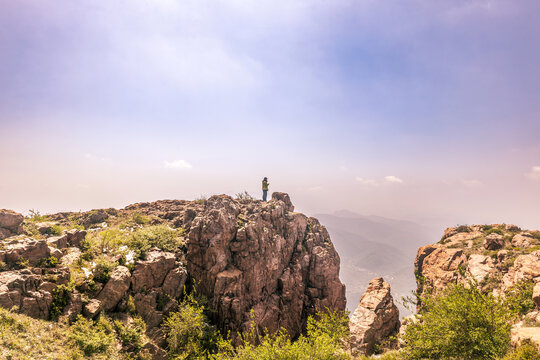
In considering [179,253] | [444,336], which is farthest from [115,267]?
[444,336]

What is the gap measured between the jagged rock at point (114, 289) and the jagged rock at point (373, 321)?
26.6m

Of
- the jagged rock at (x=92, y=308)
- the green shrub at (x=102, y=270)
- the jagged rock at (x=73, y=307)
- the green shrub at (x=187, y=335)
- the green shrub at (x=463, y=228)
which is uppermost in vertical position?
the green shrub at (x=463, y=228)

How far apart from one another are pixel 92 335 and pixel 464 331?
3123 centimetres

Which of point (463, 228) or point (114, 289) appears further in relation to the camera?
point (463, 228)

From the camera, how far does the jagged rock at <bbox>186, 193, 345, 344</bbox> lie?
113ft

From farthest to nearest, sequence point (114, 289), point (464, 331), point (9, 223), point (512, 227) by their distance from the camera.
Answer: point (512, 227)
point (9, 223)
point (114, 289)
point (464, 331)

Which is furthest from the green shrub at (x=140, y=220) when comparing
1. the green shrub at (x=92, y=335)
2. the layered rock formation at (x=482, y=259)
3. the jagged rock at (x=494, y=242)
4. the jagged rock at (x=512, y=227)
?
the jagged rock at (x=512, y=227)

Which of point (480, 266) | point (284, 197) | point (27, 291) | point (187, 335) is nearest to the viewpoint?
point (27, 291)

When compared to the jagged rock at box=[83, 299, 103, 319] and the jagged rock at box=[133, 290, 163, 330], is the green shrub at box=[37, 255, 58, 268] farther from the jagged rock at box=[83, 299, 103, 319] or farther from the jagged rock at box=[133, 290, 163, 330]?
the jagged rock at box=[133, 290, 163, 330]

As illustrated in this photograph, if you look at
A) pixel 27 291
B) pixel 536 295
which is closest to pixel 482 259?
pixel 536 295

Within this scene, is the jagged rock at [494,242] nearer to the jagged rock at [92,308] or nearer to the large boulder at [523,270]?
the large boulder at [523,270]

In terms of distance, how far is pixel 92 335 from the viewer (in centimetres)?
2017

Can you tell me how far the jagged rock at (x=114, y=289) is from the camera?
79.0ft

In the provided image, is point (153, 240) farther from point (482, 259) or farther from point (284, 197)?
point (482, 259)
